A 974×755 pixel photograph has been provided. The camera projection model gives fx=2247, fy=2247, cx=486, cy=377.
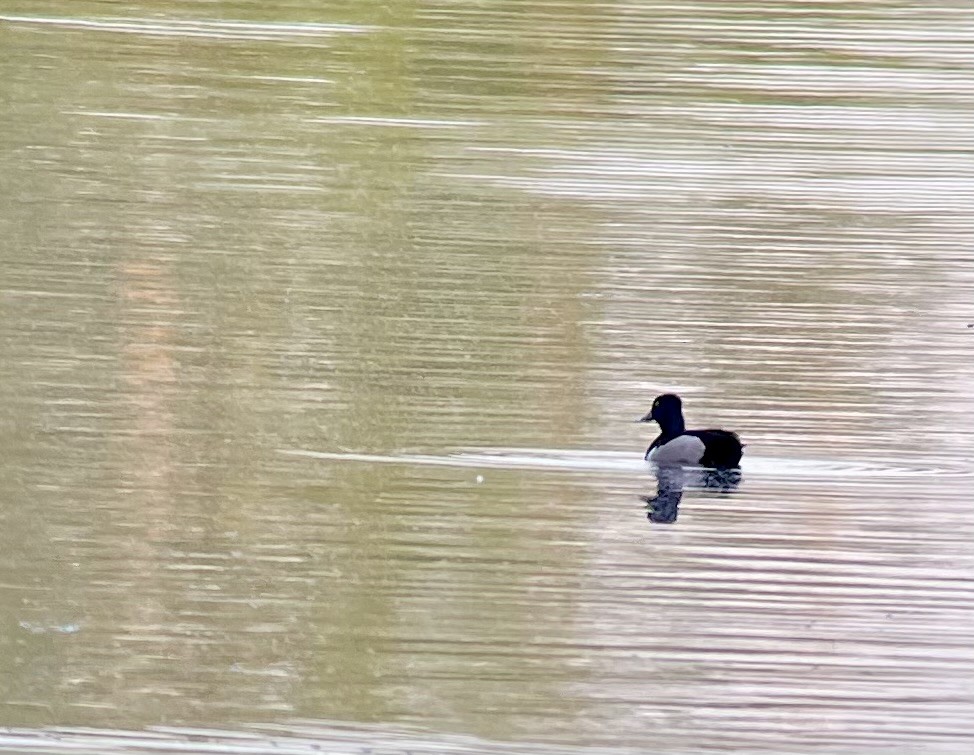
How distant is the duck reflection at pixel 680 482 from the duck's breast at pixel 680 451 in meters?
0.03

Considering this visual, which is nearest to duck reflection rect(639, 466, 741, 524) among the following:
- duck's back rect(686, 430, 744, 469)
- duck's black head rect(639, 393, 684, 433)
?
duck's back rect(686, 430, 744, 469)

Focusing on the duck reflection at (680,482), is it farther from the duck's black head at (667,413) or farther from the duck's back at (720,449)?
the duck's black head at (667,413)

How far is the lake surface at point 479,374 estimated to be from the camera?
469 centimetres

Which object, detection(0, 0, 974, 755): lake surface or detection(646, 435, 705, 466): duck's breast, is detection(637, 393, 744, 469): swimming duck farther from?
detection(0, 0, 974, 755): lake surface

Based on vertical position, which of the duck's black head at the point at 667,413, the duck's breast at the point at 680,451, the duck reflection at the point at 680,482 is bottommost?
the duck reflection at the point at 680,482

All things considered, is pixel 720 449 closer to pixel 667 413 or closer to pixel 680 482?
pixel 680 482

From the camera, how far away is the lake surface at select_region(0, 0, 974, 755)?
4.69 m

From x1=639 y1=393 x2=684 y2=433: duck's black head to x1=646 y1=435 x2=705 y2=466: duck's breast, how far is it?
73 millimetres

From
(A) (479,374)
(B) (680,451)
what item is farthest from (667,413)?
(A) (479,374)

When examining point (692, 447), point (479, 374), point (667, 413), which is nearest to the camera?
point (692, 447)


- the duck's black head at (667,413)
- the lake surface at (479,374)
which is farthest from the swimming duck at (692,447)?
the lake surface at (479,374)

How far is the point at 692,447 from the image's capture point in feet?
20.4

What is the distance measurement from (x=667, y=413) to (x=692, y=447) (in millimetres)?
281

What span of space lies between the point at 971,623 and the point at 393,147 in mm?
5177
